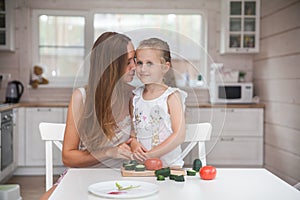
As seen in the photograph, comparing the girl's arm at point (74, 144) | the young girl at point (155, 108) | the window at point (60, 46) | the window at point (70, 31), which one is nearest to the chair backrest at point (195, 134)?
the young girl at point (155, 108)

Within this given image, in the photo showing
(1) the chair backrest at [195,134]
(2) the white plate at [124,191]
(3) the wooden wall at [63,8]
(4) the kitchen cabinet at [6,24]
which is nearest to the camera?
(2) the white plate at [124,191]

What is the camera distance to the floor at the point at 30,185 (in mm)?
3686

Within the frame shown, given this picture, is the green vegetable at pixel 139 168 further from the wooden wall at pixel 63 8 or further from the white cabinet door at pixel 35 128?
the wooden wall at pixel 63 8

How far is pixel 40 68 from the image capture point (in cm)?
493

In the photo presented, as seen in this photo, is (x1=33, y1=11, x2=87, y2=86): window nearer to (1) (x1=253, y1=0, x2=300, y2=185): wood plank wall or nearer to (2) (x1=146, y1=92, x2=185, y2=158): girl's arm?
(1) (x1=253, y1=0, x2=300, y2=185): wood plank wall

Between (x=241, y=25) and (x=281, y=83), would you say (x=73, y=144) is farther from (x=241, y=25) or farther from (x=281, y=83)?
(x=241, y=25)

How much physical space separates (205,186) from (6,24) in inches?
149

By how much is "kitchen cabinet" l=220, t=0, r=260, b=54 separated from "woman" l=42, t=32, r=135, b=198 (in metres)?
3.38

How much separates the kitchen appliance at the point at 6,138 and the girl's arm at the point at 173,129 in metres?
2.71

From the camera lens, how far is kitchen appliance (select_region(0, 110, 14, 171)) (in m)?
3.87

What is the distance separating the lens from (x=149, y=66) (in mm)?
1407

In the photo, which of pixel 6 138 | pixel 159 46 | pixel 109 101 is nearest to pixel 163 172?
pixel 109 101

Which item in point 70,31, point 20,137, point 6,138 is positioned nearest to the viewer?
point 6,138

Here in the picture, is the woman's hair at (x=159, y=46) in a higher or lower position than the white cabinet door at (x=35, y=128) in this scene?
higher
